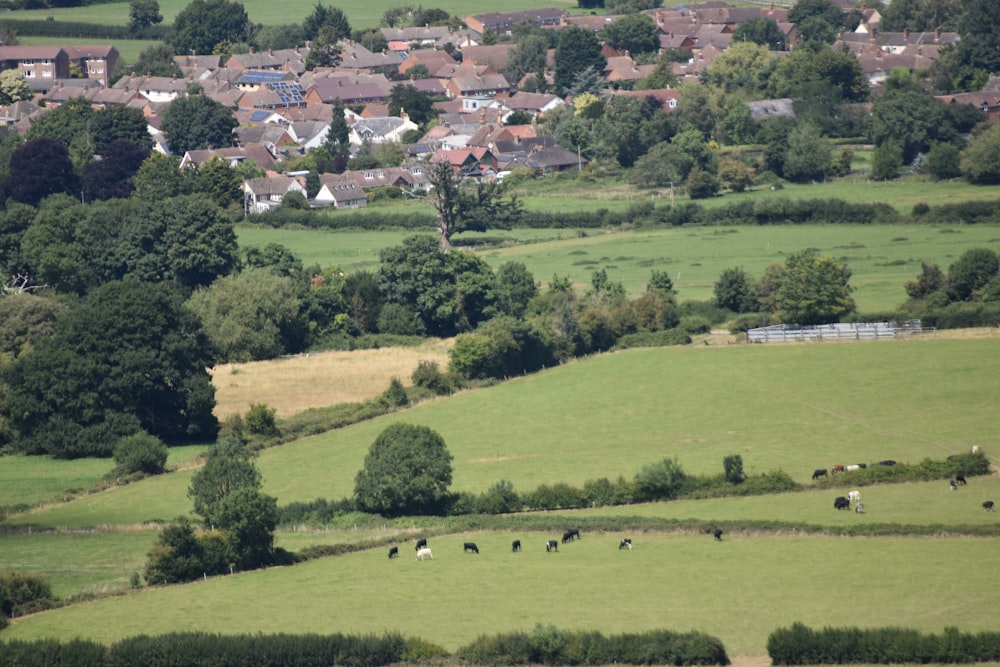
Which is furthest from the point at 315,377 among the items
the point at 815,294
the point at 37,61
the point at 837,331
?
the point at 37,61

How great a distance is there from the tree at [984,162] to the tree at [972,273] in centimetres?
3273

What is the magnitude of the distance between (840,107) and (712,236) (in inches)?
1544

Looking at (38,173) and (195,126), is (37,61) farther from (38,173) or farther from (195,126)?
(38,173)

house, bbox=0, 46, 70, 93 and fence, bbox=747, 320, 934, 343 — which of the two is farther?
house, bbox=0, 46, 70, 93

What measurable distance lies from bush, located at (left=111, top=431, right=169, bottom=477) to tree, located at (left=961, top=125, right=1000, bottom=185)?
67.5 meters

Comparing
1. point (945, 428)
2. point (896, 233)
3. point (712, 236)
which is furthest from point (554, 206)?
point (945, 428)

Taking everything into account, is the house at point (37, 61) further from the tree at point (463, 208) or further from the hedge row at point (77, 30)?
the tree at point (463, 208)

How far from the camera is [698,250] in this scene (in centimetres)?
10350

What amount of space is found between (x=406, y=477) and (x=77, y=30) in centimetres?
14860

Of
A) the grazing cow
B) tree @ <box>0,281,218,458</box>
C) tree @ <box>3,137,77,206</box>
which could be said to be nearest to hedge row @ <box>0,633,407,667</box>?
the grazing cow

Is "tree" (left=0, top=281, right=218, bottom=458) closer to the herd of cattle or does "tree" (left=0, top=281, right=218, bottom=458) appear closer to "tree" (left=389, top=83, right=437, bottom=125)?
the herd of cattle

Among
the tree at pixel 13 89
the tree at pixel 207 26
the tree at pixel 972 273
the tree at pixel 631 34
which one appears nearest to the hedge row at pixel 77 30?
the tree at pixel 207 26

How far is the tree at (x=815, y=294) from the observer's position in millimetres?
81188

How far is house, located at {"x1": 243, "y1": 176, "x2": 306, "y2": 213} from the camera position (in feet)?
421
